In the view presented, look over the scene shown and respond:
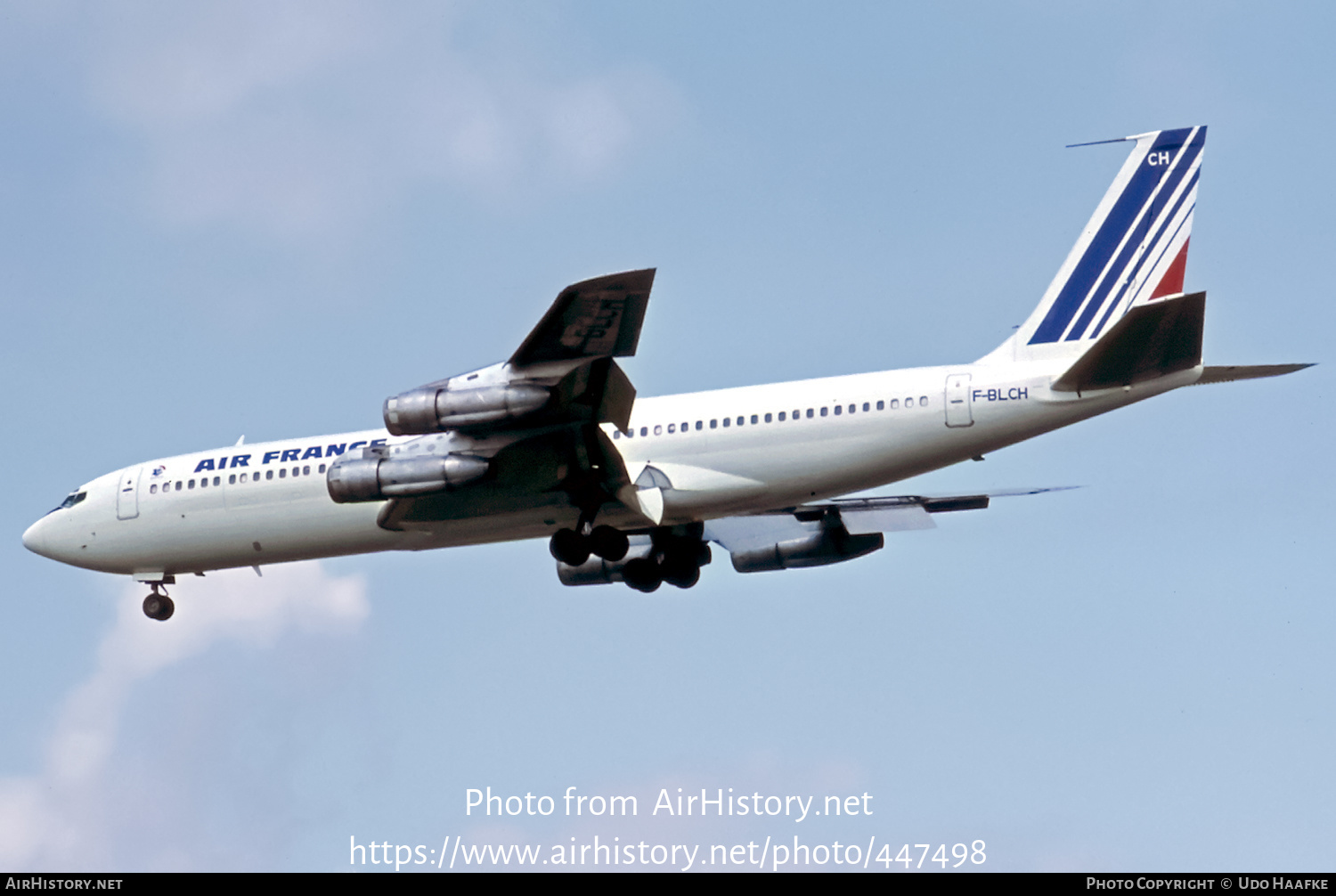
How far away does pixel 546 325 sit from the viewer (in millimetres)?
22359

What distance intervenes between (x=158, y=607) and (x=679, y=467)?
10.3 m

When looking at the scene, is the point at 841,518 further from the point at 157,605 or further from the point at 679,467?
the point at 157,605

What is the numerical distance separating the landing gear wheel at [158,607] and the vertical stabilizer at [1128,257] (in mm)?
14961

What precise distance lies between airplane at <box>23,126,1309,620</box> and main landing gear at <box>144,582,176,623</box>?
0.65 meters

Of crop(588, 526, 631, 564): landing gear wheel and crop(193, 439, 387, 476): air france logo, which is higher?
crop(193, 439, 387, 476): air france logo

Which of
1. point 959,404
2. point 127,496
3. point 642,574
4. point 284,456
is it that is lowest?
point 959,404

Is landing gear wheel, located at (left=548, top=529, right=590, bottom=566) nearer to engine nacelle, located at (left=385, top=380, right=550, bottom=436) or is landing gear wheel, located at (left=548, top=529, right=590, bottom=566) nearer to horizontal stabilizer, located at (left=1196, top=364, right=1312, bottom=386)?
engine nacelle, located at (left=385, top=380, right=550, bottom=436)

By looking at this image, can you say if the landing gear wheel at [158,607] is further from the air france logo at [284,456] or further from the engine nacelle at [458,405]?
the engine nacelle at [458,405]

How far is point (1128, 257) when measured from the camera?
1022 inches

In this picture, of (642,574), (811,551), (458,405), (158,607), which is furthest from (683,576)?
(158,607)

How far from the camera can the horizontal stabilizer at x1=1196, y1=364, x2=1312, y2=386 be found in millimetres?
22656

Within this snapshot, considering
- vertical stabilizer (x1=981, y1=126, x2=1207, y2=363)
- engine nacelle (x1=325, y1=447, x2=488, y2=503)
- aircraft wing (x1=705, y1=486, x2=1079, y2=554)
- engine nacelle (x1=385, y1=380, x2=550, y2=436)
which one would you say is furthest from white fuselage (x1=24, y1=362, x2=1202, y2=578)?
aircraft wing (x1=705, y1=486, x2=1079, y2=554)

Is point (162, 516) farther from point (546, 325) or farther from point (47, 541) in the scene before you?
point (546, 325)
